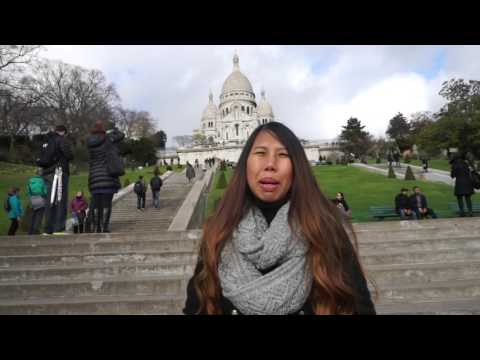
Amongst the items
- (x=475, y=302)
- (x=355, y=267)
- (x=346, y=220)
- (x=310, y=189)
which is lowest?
(x=475, y=302)

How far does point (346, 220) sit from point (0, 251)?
19.6ft

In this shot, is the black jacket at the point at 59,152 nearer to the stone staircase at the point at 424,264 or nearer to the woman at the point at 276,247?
the stone staircase at the point at 424,264

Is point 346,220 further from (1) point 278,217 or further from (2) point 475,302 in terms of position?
(2) point 475,302

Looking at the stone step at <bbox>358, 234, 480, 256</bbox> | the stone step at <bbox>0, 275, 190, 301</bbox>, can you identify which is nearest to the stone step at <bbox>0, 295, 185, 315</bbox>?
the stone step at <bbox>0, 275, 190, 301</bbox>

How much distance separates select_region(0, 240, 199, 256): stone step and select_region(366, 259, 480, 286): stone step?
2833 millimetres

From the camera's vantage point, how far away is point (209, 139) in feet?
305

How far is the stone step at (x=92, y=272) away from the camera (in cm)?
508

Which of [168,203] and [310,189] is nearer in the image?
[310,189]

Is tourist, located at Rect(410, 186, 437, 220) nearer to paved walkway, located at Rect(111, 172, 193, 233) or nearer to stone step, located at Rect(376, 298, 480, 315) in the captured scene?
stone step, located at Rect(376, 298, 480, 315)

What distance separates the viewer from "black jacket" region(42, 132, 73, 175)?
6.49 metres

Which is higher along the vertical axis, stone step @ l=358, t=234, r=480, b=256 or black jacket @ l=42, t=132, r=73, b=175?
black jacket @ l=42, t=132, r=73, b=175

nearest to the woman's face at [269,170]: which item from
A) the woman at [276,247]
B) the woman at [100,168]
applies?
the woman at [276,247]
